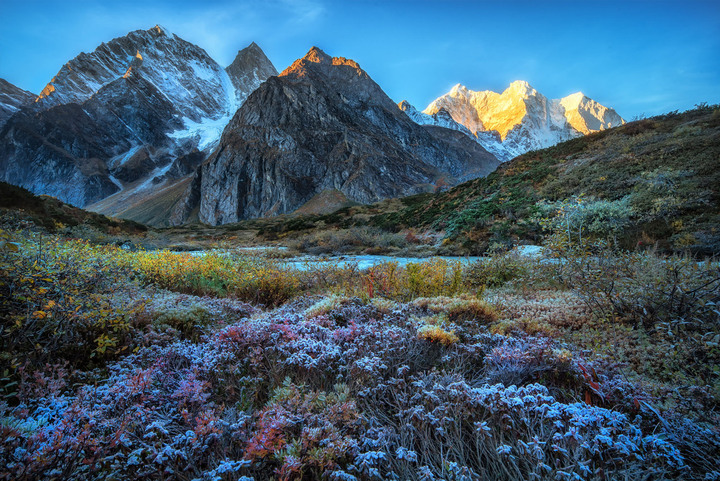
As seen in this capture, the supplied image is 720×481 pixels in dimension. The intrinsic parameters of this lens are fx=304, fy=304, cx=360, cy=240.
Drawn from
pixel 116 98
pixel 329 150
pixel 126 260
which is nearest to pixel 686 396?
pixel 126 260

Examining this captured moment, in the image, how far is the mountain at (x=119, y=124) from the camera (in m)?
119

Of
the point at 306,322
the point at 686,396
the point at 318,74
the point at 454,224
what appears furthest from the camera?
the point at 318,74

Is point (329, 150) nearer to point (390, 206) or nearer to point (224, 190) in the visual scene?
point (224, 190)

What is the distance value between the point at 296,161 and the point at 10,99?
563 ft

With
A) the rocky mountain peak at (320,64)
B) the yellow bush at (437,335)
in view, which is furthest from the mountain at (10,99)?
the yellow bush at (437,335)

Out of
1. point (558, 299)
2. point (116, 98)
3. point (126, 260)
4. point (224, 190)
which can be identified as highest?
point (116, 98)

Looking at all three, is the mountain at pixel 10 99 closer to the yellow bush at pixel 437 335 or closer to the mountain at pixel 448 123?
the mountain at pixel 448 123

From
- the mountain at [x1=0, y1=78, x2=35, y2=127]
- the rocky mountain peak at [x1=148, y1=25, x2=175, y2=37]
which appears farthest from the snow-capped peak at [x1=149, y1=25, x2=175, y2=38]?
the mountain at [x1=0, y1=78, x2=35, y2=127]

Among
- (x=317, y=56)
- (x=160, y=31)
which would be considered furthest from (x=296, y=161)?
(x=160, y=31)

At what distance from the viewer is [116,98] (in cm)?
13775

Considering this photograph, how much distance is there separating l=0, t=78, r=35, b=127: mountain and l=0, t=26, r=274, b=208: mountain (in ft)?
39.0

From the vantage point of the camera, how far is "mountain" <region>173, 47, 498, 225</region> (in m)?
75.8

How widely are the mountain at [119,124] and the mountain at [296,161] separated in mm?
49958

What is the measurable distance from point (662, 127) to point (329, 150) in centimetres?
7113
